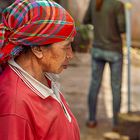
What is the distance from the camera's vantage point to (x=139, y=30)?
13.4 meters

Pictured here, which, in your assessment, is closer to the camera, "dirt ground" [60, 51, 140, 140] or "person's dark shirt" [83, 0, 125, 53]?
"person's dark shirt" [83, 0, 125, 53]

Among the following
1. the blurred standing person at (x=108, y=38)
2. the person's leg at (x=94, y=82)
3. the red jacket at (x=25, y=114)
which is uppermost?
the red jacket at (x=25, y=114)

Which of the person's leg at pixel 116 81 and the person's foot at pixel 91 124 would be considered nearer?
the person's leg at pixel 116 81

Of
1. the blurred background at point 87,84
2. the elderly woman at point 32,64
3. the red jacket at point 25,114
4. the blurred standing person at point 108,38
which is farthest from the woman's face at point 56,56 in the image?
the blurred standing person at point 108,38

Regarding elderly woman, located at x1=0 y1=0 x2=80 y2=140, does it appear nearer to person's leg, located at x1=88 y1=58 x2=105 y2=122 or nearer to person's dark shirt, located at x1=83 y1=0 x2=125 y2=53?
person's dark shirt, located at x1=83 y1=0 x2=125 y2=53

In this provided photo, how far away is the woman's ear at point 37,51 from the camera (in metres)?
1.75

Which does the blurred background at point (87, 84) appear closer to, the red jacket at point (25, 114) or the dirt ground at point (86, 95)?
the dirt ground at point (86, 95)

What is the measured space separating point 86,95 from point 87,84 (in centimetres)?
98

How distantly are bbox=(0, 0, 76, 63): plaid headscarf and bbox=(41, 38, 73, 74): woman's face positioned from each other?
4cm

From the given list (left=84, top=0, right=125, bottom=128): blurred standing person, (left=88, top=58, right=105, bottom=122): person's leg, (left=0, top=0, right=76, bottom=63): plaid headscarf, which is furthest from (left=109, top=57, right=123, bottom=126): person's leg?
(left=0, top=0, right=76, bottom=63): plaid headscarf

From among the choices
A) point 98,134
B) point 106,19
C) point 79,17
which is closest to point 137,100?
point 98,134

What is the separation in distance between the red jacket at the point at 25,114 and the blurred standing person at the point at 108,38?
3.76 metres

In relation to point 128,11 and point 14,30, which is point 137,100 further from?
point 14,30

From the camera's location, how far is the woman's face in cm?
178
